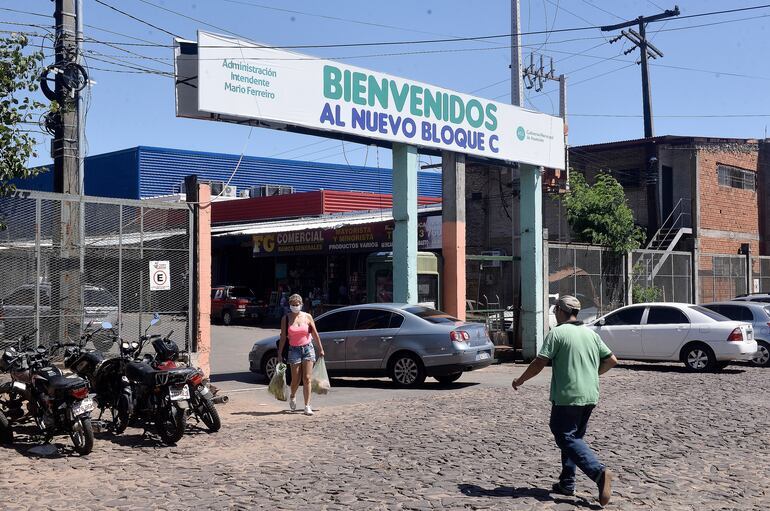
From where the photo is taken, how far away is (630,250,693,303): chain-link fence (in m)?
26.2

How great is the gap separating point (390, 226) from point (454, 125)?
13601 mm

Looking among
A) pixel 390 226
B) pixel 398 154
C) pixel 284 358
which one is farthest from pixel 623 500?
pixel 390 226

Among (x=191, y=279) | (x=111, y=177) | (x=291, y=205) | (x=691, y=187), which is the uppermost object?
(x=111, y=177)

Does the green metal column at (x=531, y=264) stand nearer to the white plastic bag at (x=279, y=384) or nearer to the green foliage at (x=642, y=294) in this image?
the green foliage at (x=642, y=294)

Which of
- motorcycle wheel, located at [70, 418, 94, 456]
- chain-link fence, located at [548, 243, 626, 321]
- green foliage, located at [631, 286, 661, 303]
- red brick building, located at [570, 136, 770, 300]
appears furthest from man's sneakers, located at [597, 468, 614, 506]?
red brick building, located at [570, 136, 770, 300]

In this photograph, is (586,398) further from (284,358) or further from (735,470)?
(284,358)

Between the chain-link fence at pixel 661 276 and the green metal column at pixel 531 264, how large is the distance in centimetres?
612

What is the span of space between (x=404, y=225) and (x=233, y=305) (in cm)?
1967

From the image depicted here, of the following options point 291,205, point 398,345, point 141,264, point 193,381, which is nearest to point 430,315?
point 398,345

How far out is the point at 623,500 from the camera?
7223mm

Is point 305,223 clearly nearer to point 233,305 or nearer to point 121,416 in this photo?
point 233,305

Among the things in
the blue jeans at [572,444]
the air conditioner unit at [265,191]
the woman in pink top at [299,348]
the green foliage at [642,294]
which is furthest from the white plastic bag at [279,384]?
the air conditioner unit at [265,191]

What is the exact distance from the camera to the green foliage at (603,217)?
25844 mm

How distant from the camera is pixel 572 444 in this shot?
7.03 m
